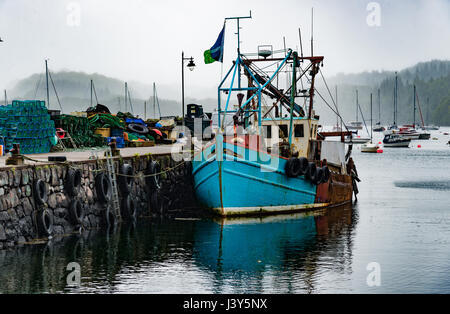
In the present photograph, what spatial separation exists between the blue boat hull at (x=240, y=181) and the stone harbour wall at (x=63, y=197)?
1487mm

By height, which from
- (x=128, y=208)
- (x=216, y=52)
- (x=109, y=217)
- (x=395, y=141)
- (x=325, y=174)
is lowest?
(x=109, y=217)

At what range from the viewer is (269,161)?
24.1 meters

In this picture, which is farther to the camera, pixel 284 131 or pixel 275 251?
pixel 284 131

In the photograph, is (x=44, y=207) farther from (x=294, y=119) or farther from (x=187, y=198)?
(x=294, y=119)

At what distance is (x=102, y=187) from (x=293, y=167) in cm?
781

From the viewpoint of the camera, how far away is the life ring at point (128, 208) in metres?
22.8

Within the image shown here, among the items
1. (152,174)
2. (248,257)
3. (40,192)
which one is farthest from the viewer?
(152,174)

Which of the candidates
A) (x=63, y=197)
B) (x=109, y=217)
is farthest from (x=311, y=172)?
(x=63, y=197)

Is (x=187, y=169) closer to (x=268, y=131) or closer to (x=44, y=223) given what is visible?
(x=268, y=131)

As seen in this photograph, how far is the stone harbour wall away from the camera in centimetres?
1720

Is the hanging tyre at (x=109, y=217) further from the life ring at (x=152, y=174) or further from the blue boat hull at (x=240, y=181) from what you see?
the blue boat hull at (x=240, y=181)

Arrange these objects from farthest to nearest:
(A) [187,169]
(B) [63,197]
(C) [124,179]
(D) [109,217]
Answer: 1. (A) [187,169]
2. (C) [124,179]
3. (D) [109,217]
4. (B) [63,197]

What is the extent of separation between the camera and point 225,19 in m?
26.3
